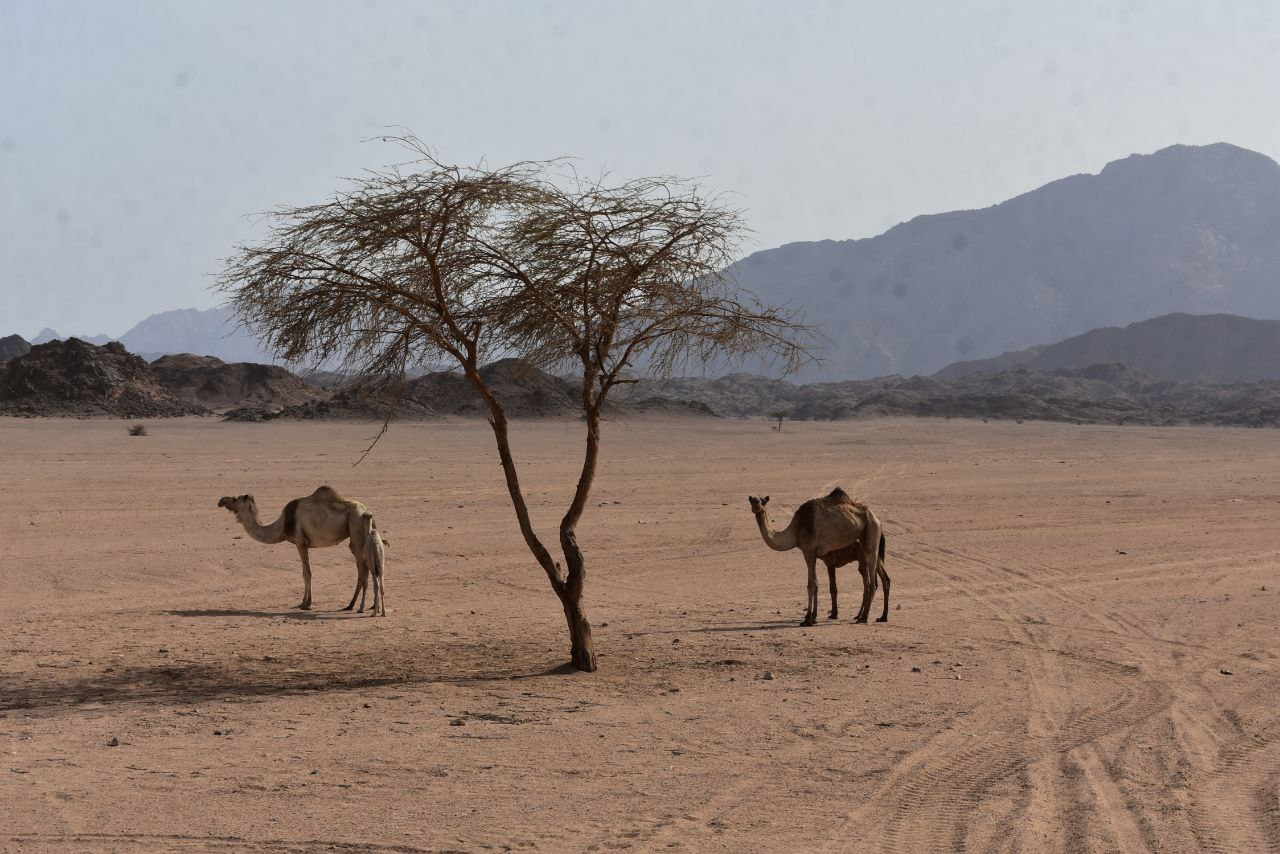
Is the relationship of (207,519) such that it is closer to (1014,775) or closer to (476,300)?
(476,300)

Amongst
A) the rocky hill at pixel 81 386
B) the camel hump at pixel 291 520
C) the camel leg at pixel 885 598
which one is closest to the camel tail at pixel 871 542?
the camel leg at pixel 885 598

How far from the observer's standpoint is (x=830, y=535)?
1457 cm

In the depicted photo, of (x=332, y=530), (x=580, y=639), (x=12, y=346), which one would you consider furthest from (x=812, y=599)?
(x=12, y=346)

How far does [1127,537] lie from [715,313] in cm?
1426

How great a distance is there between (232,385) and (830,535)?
8263cm

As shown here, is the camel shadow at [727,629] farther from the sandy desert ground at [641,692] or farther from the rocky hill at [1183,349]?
the rocky hill at [1183,349]

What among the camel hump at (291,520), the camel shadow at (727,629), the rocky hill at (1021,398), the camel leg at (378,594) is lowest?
the camel shadow at (727,629)

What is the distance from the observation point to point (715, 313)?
1224 centimetres

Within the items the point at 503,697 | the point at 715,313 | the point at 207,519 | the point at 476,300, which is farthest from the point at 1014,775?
the point at 207,519

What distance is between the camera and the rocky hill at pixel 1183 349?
14612cm

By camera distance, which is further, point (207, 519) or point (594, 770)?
point (207, 519)

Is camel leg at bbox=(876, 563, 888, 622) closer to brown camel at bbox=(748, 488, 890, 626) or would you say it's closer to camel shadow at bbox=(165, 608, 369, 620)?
brown camel at bbox=(748, 488, 890, 626)

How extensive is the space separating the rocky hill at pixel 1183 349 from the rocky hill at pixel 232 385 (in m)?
86.1

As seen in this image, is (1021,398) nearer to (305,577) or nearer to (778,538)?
(778,538)
